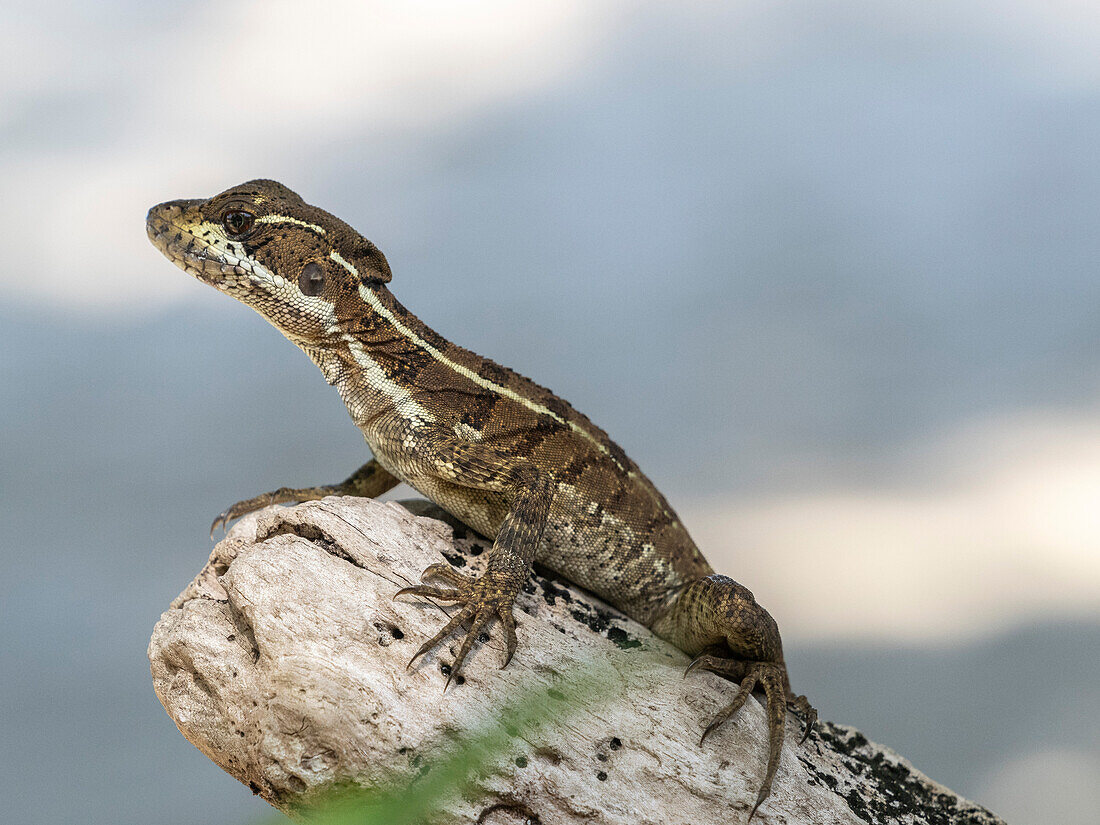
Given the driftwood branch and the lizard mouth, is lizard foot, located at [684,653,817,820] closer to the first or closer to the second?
the driftwood branch

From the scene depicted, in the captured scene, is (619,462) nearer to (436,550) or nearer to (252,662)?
(436,550)

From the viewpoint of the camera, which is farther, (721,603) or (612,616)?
(612,616)

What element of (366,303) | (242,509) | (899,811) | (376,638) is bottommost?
(376,638)

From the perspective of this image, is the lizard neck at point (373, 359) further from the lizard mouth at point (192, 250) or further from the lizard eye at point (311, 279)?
the lizard mouth at point (192, 250)

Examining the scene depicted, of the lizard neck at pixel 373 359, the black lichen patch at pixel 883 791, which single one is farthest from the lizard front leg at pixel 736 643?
the lizard neck at pixel 373 359

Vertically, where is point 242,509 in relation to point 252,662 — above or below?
above

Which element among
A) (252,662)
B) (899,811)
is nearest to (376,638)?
(252,662)
